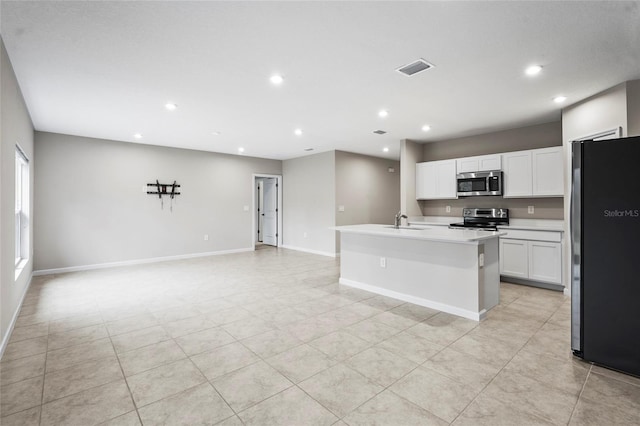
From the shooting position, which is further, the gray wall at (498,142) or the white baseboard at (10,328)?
the gray wall at (498,142)

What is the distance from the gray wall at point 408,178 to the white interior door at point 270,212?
404 cm

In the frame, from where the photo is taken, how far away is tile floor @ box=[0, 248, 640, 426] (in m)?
1.83

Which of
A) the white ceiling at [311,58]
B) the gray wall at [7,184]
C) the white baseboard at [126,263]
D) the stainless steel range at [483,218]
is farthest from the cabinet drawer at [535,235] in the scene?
the white baseboard at [126,263]

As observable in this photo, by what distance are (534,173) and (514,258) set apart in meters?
1.36

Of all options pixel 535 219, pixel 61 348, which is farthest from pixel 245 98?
pixel 535 219

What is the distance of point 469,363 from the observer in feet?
7.80

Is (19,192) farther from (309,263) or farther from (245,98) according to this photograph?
(309,263)

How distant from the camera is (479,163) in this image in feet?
17.7

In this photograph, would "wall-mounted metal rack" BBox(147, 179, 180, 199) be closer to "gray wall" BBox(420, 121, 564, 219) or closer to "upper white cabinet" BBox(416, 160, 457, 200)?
"upper white cabinet" BBox(416, 160, 457, 200)

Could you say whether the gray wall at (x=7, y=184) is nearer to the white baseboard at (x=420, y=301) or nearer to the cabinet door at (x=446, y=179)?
the white baseboard at (x=420, y=301)

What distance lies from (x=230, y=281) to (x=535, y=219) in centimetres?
512

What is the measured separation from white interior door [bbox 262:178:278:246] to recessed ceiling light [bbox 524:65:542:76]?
22.2 feet

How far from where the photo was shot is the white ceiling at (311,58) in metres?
2.15

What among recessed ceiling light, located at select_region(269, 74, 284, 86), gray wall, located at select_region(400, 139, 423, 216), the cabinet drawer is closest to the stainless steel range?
the cabinet drawer
